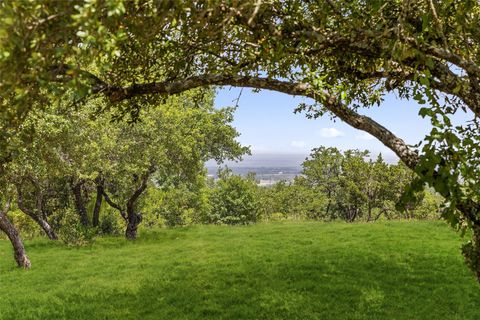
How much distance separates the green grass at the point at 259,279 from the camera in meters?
13.3

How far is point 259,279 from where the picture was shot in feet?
53.5

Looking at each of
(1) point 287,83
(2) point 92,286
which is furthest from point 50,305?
(1) point 287,83

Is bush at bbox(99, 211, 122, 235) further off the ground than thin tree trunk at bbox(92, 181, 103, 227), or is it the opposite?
thin tree trunk at bbox(92, 181, 103, 227)

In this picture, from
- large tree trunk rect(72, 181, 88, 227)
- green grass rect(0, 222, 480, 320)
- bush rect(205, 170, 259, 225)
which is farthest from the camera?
bush rect(205, 170, 259, 225)

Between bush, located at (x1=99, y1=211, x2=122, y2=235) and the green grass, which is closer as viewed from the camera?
the green grass

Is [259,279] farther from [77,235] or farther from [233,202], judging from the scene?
[233,202]

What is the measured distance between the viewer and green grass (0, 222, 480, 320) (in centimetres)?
1330

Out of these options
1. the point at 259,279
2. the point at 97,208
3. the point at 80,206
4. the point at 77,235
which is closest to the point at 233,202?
the point at 97,208

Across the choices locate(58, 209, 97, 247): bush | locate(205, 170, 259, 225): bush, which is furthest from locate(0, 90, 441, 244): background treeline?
locate(205, 170, 259, 225): bush

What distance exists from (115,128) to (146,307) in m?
15.4

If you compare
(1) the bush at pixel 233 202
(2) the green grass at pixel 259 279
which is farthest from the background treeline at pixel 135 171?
(1) the bush at pixel 233 202

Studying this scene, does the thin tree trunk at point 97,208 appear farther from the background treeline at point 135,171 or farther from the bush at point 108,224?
the bush at point 108,224

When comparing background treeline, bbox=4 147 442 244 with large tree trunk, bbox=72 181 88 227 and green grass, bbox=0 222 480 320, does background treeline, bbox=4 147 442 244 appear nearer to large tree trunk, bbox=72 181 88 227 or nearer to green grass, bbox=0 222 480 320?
large tree trunk, bbox=72 181 88 227

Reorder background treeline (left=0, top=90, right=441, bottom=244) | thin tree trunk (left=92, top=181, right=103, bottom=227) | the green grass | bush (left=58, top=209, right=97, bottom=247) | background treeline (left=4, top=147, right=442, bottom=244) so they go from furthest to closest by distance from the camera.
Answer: background treeline (left=4, top=147, right=442, bottom=244)
thin tree trunk (left=92, top=181, right=103, bottom=227)
bush (left=58, top=209, right=97, bottom=247)
background treeline (left=0, top=90, right=441, bottom=244)
the green grass
